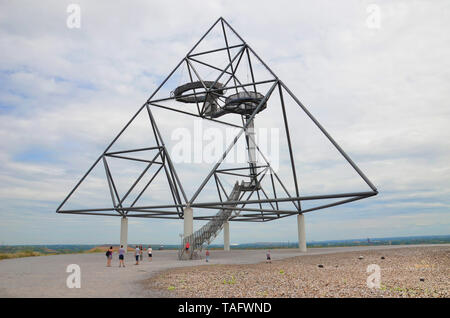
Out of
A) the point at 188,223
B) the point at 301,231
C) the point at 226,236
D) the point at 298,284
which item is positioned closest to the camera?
the point at 298,284

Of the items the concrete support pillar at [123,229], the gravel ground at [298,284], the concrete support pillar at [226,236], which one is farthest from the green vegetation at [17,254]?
the concrete support pillar at [226,236]

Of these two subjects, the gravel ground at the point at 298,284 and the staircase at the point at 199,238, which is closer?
the gravel ground at the point at 298,284

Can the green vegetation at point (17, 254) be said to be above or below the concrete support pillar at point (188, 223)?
below

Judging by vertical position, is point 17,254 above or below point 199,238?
below

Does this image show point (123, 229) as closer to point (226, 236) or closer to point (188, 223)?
point (226, 236)

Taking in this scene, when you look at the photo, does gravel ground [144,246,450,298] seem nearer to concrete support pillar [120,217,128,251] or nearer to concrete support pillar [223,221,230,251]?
concrete support pillar [120,217,128,251]

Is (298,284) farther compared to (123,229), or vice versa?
(123,229)

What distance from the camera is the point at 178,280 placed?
465 inches

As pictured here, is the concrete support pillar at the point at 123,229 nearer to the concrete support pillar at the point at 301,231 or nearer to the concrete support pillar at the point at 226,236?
the concrete support pillar at the point at 226,236

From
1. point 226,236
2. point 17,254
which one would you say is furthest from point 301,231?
point 17,254
